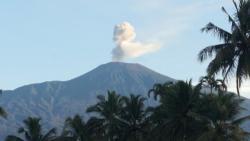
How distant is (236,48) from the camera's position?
41.0 metres

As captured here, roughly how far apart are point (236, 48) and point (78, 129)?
157ft

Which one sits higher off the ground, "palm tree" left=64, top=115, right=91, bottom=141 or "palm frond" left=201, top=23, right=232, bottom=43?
"palm frond" left=201, top=23, right=232, bottom=43

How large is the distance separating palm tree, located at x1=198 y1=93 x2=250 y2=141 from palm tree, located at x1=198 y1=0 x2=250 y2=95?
49.6 feet

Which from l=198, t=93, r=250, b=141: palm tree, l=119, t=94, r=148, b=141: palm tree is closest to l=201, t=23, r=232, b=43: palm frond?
l=198, t=93, r=250, b=141: palm tree

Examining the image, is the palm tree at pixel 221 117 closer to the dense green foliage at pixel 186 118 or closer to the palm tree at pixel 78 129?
the dense green foliage at pixel 186 118

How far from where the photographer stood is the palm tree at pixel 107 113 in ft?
256

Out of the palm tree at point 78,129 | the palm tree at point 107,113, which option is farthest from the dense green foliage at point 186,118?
the palm tree at point 78,129

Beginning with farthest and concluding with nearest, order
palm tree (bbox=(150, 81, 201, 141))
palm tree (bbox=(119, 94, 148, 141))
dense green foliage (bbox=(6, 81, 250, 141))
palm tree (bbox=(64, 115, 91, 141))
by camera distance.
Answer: palm tree (bbox=(64, 115, 91, 141)) → palm tree (bbox=(119, 94, 148, 141)) → palm tree (bbox=(150, 81, 201, 141)) → dense green foliage (bbox=(6, 81, 250, 141))

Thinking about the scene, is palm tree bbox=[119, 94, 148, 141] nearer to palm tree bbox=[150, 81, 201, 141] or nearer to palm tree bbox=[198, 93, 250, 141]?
palm tree bbox=[150, 81, 201, 141]

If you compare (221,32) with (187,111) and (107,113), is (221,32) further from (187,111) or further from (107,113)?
(107,113)

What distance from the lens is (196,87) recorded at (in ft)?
200

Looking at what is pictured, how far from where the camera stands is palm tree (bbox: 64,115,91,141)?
277 feet

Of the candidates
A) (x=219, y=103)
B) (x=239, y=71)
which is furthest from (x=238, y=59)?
(x=219, y=103)

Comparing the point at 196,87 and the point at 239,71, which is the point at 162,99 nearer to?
the point at 196,87
